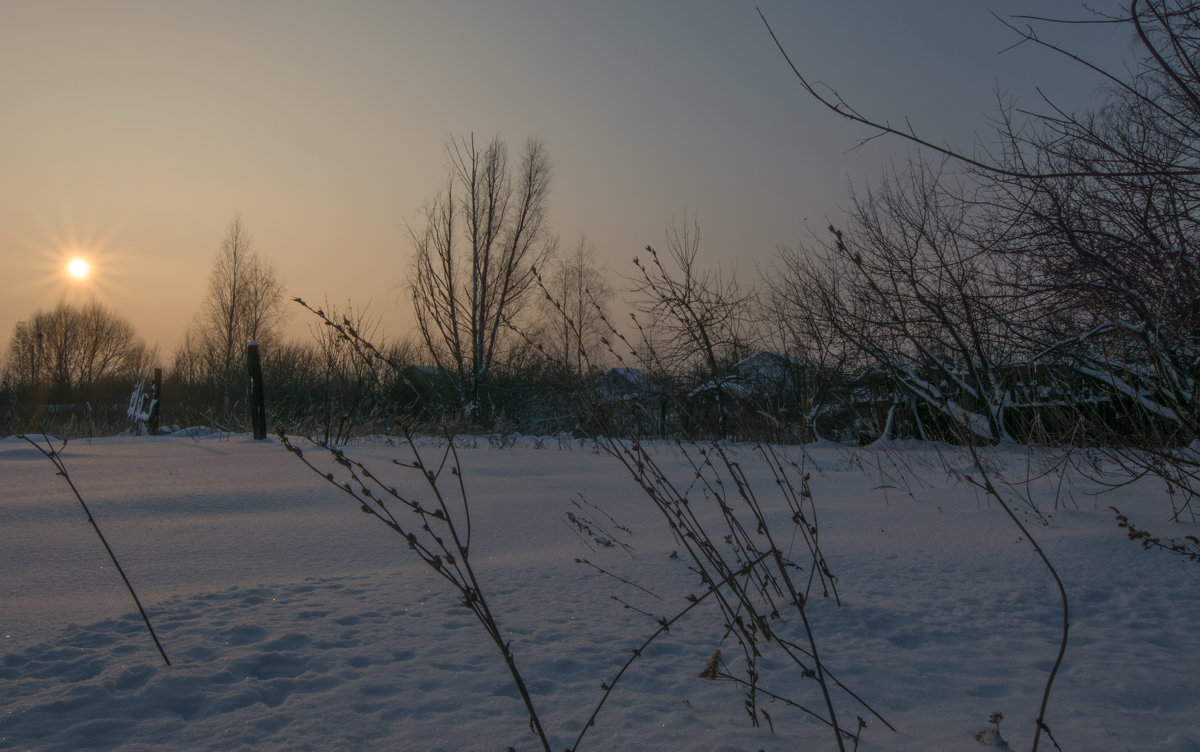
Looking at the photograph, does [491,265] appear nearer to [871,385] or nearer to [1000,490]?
[871,385]

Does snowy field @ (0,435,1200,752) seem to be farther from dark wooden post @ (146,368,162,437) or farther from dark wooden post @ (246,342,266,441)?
dark wooden post @ (146,368,162,437)

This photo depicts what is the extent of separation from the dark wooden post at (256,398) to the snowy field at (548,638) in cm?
494

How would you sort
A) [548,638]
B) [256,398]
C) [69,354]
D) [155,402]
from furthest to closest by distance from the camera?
[69,354]
[155,402]
[256,398]
[548,638]

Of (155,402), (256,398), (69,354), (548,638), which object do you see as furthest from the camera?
(69,354)

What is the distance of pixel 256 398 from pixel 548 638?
25.1ft

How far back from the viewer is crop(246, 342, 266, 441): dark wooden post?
8141 mm

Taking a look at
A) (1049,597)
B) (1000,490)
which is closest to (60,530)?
(1049,597)

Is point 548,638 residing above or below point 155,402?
below

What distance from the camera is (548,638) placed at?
1.75 m

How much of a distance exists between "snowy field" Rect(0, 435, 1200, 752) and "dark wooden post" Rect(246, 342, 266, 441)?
4938mm

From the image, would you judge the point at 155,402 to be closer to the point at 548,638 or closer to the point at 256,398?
the point at 256,398

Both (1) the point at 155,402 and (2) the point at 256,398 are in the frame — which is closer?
(2) the point at 256,398

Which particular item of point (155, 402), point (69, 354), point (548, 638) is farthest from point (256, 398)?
point (69, 354)

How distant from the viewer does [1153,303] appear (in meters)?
2.49
